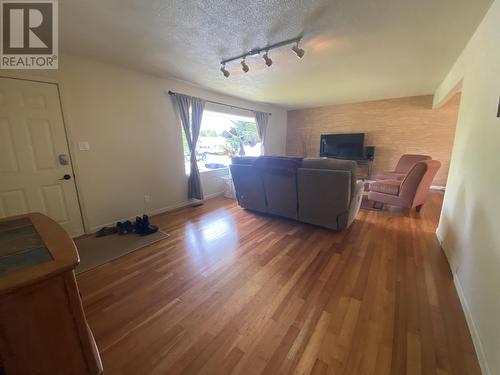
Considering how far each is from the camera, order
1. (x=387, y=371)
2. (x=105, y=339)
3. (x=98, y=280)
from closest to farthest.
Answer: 1. (x=387, y=371)
2. (x=105, y=339)
3. (x=98, y=280)

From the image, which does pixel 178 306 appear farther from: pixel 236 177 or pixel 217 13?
pixel 217 13

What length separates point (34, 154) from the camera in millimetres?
2354

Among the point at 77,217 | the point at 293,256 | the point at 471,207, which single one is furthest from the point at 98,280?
the point at 471,207

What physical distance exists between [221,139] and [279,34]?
3.16 m

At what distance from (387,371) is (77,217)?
353 cm

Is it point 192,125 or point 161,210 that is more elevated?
point 192,125

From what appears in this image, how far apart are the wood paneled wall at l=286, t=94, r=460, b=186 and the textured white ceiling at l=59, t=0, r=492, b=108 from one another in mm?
1713

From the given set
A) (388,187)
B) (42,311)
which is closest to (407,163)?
(388,187)

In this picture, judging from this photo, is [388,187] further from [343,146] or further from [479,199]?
[343,146]

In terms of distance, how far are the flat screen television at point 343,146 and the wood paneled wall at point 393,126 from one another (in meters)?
0.21

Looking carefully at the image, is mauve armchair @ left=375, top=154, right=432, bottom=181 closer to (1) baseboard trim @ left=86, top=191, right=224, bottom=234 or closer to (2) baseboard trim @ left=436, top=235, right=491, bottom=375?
(2) baseboard trim @ left=436, top=235, right=491, bottom=375

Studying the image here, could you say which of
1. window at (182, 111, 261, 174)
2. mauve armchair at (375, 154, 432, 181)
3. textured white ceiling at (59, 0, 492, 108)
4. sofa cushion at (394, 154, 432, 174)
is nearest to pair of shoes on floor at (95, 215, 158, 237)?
window at (182, 111, 261, 174)

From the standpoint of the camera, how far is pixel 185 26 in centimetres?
191

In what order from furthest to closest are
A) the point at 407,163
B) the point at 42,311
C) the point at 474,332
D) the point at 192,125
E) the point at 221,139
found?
the point at 221,139 < the point at 407,163 < the point at 192,125 < the point at 474,332 < the point at 42,311
